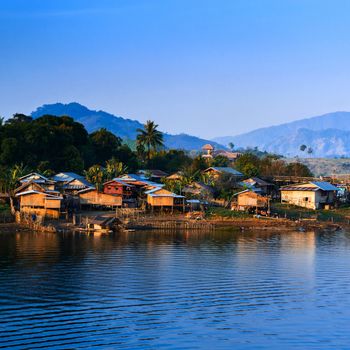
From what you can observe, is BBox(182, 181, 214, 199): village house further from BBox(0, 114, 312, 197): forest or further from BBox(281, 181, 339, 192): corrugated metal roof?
BBox(281, 181, 339, 192): corrugated metal roof

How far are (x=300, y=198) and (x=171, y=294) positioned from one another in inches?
1485

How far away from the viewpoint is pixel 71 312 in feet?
80.2

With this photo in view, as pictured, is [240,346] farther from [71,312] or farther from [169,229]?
[169,229]

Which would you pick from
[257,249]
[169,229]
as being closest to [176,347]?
[257,249]

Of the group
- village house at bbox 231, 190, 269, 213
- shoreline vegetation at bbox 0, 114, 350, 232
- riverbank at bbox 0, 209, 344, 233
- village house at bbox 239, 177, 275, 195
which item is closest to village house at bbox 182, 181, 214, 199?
shoreline vegetation at bbox 0, 114, 350, 232

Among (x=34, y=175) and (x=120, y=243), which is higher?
(x=34, y=175)

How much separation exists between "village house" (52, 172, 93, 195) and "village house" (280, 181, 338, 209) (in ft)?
66.6

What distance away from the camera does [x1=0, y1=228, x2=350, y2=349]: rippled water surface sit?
21.9 meters

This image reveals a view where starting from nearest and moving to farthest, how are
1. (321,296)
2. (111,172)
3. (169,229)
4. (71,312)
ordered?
(71,312), (321,296), (169,229), (111,172)

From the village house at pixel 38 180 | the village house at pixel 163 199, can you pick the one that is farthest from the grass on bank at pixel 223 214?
the village house at pixel 38 180

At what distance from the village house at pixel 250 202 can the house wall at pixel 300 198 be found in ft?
21.9

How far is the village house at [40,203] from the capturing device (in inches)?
2015

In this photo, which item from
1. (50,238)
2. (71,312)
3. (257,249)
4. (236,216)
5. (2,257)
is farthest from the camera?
(236,216)

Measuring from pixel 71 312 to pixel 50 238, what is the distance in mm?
21245
